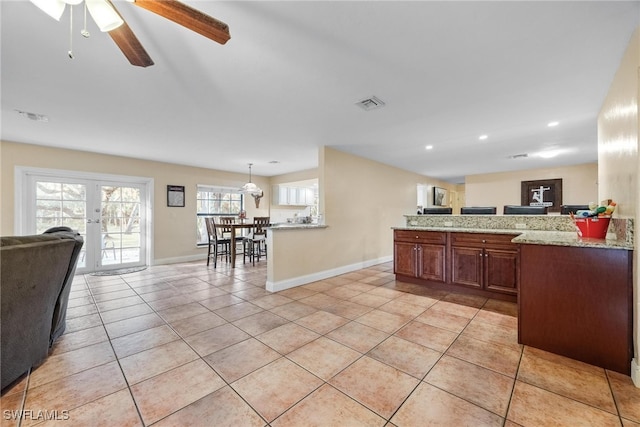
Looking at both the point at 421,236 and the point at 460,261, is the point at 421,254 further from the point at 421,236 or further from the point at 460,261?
the point at 460,261

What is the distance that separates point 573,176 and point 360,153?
17.9 feet

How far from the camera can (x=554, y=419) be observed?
1325 millimetres

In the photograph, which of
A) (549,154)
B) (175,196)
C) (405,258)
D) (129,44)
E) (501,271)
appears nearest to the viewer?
(129,44)

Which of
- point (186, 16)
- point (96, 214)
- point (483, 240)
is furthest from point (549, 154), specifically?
point (96, 214)

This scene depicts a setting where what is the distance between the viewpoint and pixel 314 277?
4137mm

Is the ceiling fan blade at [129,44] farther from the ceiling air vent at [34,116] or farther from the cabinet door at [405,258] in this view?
the cabinet door at [405,258]

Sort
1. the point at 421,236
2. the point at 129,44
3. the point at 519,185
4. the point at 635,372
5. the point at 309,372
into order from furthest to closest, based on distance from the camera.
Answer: the point at 519,185 < the point at 421,236 < the point at 309,372 < the point at 635,372 < the point at 129,44

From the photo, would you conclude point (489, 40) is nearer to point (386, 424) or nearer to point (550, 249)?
point (550, 249)

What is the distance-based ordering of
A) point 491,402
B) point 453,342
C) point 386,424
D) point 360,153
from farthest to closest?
point 360,153 < point 453,342 < point 491,402 < point 386,424

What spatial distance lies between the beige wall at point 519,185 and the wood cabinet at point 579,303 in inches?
207

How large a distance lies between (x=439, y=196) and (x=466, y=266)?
5.88 meters

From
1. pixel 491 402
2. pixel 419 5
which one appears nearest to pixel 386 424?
pixel 491 402

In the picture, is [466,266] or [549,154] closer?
[466,266]

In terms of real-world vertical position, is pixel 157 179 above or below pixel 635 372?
above
